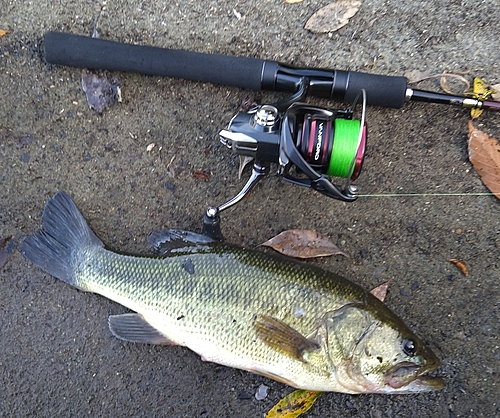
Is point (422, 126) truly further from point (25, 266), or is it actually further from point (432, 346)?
point (25, 266)

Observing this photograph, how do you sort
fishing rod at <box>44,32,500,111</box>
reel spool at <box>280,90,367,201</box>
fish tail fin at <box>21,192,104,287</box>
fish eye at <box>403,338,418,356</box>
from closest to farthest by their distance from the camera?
reel spool at <box>280,90,367,201</box>, fish eye at <box>403,338,418,356</box>, fishing rod at <box>44,32,500,111</box>, fish tail fin at <box>21,192,104,287</box>

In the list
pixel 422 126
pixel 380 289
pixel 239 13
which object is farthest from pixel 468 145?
pixel 239 13

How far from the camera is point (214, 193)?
2582 millimetres

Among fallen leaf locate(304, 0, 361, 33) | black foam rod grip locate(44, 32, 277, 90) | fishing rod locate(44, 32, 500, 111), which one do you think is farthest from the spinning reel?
fallen leaf locate(304, 0, 361, 33)

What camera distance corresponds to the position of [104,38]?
2525 millimetres

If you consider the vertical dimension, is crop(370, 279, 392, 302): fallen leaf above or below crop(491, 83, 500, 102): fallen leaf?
below

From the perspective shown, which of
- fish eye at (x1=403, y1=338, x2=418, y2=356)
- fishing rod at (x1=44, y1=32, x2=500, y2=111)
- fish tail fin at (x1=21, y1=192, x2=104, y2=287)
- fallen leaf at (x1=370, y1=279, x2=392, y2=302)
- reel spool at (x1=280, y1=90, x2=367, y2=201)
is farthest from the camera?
fallen leaf at (x1=370, y1=279, x2=392, y2=302)

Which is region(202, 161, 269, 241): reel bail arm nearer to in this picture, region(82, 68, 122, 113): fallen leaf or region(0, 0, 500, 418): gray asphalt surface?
region(0, 0, 500, 418): gray asphalt surface

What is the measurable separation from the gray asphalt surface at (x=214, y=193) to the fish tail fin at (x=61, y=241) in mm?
142

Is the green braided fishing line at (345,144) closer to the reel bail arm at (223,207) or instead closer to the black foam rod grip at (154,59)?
the reel bail arm at (223,207)

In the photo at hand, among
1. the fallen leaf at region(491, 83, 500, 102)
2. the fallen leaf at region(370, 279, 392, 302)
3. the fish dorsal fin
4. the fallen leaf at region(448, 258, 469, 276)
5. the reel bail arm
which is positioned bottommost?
the fallen leaf at region(370, 279, 392, 302)

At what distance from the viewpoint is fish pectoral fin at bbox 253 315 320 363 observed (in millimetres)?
2162

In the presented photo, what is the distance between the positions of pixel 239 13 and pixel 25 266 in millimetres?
1850

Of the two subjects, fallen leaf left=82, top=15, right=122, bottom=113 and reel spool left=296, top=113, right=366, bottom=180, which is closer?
reel spool left=296, top=113, right=366, bottom=180
